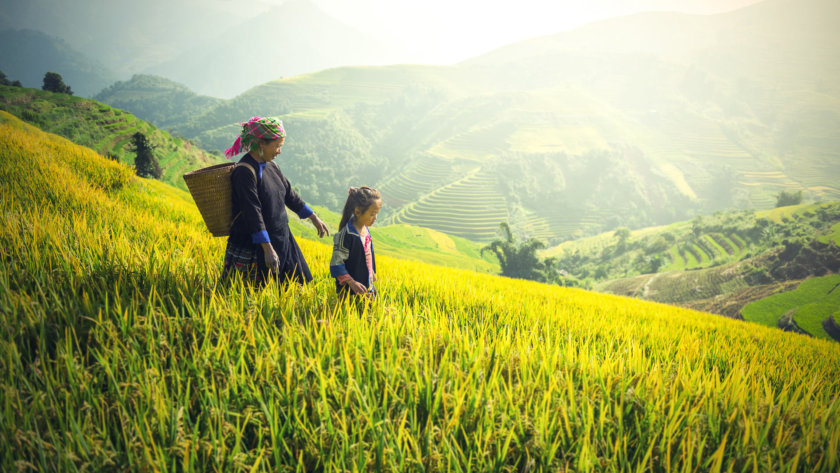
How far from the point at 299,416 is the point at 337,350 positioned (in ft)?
1.47

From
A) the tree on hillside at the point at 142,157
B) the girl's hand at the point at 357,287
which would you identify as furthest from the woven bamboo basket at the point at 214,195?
the tree on hillside at the point at 142,157

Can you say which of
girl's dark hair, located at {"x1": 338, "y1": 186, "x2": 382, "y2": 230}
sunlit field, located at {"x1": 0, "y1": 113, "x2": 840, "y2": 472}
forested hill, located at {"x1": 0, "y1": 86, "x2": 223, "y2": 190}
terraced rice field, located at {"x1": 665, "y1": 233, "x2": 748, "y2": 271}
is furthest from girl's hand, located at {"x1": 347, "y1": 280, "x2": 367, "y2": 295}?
terraced rice field, located at {"x1": 665, "y1": 233, "x2": 748, "y2": 271}

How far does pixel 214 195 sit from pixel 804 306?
61648 mm

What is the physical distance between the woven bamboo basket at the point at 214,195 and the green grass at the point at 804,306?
48370 millimetres

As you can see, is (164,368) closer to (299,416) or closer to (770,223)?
(299,416)

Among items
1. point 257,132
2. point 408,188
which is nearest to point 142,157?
point 257,132

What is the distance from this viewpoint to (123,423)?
1322mm

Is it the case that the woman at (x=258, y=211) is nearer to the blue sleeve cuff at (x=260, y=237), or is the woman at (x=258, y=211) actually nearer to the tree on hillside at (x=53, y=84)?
the blue sleeve cuff at (x=260, y=237)

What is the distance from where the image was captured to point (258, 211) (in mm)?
→ 2904

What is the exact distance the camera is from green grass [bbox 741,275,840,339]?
3478 centimetres

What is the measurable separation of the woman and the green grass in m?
47.9

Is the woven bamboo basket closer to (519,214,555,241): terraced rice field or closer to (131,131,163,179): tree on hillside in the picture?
(131,131,163,179): tree on hillside

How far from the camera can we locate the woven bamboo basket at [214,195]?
9.08 ft

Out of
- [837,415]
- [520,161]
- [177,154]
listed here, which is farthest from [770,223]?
[177,154]
